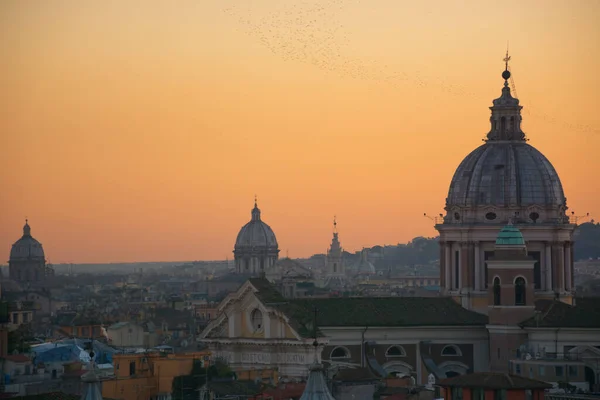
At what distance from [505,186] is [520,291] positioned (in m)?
6.46

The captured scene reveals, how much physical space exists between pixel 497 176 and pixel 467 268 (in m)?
3.54

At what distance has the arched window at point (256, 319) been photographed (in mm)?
79812

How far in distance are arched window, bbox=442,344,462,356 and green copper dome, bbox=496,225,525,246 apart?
4156 millimetres

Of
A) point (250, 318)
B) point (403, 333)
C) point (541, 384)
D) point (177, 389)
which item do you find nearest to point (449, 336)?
point (403, 333)

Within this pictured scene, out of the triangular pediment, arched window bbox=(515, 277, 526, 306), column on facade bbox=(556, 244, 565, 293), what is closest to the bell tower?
arched window bbox=(515, 277, 526, 306)

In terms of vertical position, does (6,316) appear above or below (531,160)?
below

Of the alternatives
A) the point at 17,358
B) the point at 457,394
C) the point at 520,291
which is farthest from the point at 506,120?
the point at 457,394

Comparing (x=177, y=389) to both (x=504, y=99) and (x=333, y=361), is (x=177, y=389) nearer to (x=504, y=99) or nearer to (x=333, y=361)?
(x=333, y=361)

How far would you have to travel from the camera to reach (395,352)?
266 ft

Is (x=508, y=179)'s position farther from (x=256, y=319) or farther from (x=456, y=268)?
(x=256, y=319)

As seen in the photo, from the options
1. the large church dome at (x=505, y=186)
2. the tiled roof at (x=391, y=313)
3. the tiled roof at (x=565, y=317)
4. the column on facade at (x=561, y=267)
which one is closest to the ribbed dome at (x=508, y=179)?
the large church dome at (x=505, y=186)

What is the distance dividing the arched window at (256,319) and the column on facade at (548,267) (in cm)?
1112

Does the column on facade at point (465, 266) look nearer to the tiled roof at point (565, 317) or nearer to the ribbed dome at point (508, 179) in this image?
the ribbed dome at point (508, 179)

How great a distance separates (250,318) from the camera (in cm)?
8012
